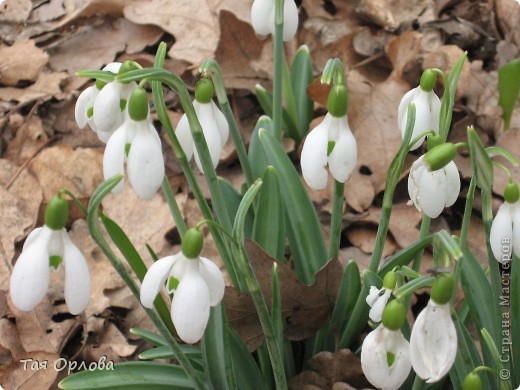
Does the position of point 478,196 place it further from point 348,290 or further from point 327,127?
point 327,127

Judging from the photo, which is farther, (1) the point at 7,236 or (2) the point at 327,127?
(1) the point at 7,236

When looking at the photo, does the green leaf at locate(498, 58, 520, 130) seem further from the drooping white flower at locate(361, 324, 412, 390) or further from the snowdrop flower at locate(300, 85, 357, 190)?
the drooping white flower at locate(361, 324, 412, 390)

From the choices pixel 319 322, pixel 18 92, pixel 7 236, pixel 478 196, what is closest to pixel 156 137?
pixel 319 322

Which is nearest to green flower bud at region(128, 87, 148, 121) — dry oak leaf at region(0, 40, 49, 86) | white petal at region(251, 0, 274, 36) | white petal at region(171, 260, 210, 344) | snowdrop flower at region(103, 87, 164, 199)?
snowdrop flower at region(103, 87, 164, 199)

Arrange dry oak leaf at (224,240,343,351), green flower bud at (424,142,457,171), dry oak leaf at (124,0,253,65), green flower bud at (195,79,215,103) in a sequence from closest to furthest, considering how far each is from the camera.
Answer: green flower bud at (424,142,457,171) → green flower bud at (195,79,215,103) → dry oak leaf at (224,240,343,351) → dry oak leaf at (124,0,253,65)

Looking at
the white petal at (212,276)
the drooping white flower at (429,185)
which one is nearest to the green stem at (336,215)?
the drooping white flower at (429,185)

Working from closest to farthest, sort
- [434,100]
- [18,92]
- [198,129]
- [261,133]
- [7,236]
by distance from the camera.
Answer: [198,129]
[434,100]
[261,133]
[7,236]
[18,92]

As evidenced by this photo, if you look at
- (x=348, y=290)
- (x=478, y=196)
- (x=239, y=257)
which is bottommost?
→ (x=478, y=196)

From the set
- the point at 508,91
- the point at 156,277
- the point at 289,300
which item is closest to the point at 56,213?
the point at 156,277
